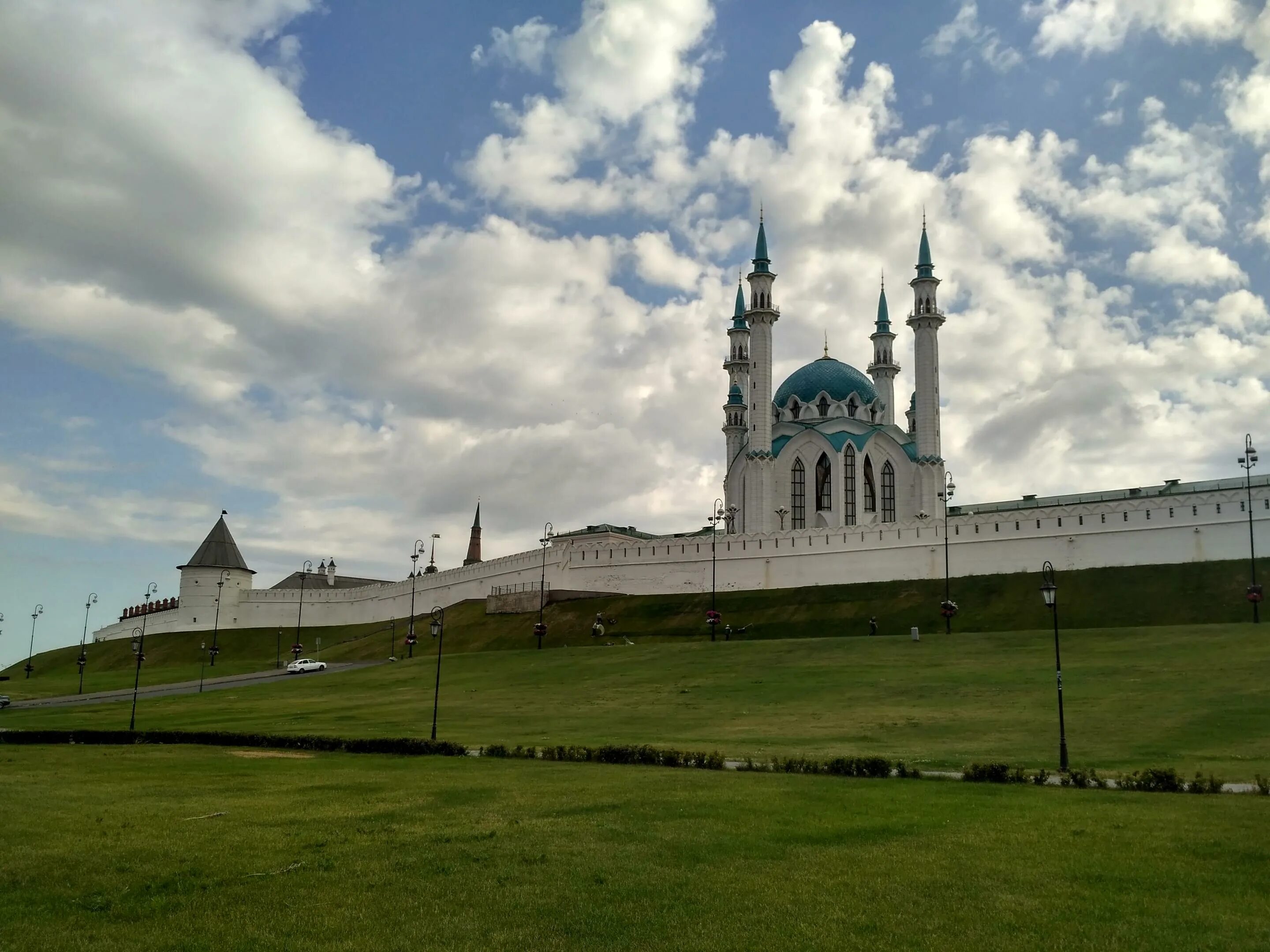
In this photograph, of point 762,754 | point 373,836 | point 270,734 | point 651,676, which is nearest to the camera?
point 373,836

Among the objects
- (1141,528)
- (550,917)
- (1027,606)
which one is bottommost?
(550,917)

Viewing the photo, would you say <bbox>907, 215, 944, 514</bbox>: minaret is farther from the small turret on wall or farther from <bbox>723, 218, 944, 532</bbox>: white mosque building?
the small turret on wall

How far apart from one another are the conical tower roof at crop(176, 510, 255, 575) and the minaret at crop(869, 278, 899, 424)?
8077cm

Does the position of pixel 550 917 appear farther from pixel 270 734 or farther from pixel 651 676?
pixel 651 676

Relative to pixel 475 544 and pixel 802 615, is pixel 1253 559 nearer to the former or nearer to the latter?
pixel 802 615

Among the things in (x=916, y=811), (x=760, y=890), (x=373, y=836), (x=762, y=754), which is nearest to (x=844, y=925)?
(x=760, y=890)

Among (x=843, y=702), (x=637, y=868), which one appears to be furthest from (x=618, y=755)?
(x=843, y=702)

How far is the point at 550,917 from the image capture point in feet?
37.7

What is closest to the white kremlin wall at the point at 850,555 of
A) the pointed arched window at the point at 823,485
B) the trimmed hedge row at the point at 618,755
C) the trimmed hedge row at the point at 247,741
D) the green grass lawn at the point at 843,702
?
the pointed arched window at the point at 823,485

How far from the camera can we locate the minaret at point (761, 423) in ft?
332

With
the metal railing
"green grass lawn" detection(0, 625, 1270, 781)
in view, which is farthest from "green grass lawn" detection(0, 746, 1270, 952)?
the metal railing

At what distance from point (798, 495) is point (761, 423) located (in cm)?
1396

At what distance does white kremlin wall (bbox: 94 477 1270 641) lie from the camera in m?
69.5

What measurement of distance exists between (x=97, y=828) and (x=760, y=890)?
11.1m
